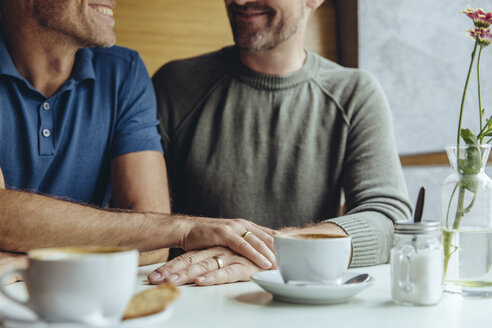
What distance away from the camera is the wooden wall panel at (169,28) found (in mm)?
2510

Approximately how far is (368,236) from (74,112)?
877mm

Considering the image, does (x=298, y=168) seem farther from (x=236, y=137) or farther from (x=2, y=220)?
(x=2, y=220)

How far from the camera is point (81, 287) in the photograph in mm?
521

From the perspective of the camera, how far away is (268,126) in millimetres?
1723

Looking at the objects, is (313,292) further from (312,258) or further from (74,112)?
(74,112)

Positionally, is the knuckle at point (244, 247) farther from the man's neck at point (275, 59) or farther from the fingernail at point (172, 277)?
the man's neck at point (275, 59)

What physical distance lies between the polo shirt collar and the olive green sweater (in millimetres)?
269

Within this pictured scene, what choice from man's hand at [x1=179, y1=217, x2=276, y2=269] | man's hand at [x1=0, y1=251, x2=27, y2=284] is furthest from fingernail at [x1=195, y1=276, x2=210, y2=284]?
man's hand at [x1=0, y1=251, x2=27, y2=284]

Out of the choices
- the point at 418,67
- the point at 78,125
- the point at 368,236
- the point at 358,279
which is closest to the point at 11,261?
the point at 78,125

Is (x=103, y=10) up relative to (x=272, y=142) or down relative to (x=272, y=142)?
up

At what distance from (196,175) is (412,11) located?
1656 mm

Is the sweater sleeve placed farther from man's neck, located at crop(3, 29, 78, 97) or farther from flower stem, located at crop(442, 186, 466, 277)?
man's neck, located at crop(3, 29, 78, 97)

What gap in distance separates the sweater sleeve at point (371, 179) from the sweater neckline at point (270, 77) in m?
0.17

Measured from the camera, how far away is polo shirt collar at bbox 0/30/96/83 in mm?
1443
